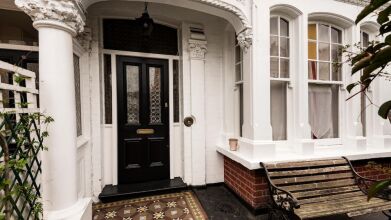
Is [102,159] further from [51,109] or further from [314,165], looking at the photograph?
[314,165]

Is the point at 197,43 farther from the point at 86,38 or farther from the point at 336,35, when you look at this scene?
the point at 336,35

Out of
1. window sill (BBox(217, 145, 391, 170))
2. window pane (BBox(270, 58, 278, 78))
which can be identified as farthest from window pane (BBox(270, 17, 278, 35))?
window sill (BBox(217, 145, 391, 170))

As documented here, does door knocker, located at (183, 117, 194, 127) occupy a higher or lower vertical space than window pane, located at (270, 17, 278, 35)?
lower

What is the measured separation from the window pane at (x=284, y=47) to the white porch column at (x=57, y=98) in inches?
128

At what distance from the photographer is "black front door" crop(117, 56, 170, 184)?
13.0 ft

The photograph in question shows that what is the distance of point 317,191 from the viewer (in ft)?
9.98

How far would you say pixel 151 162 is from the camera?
4.16m

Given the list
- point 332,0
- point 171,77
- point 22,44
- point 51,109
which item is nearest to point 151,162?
point 171,77

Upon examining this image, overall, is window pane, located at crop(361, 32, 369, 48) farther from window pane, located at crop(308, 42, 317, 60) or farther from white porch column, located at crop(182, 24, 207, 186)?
white porch column, located at crop(182, 24, 207, 186)

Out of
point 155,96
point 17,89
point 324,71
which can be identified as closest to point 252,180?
point 155,96

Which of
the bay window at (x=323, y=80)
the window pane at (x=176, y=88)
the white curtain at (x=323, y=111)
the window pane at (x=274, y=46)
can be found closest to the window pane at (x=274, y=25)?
the window pane at (x=274, y=46)

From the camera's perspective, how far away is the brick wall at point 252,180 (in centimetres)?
320

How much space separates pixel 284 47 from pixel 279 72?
1.62ft

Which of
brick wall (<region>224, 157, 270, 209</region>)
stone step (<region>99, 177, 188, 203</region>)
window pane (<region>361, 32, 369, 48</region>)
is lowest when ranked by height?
stone step (<region>99, 177, 188, 203</region>)
